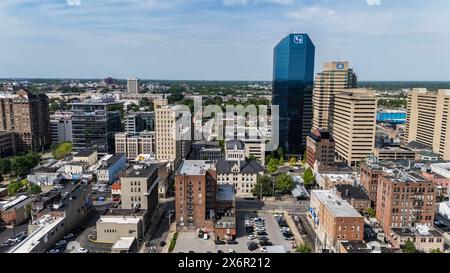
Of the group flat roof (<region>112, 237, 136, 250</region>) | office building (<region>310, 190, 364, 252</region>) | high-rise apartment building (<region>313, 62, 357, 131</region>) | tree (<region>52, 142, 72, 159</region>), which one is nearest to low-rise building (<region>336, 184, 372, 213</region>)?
office building (<region>310, 190, 364, 252</region>)

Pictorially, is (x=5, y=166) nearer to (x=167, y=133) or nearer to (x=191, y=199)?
(x=167, y=133)

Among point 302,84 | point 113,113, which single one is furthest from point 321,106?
point 113,113

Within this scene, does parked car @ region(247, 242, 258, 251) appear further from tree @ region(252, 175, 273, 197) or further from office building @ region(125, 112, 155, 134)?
office building @ region(125, 112, 155, 134)

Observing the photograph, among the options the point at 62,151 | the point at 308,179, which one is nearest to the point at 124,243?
the point at 308,179

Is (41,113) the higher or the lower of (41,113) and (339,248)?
the higher
